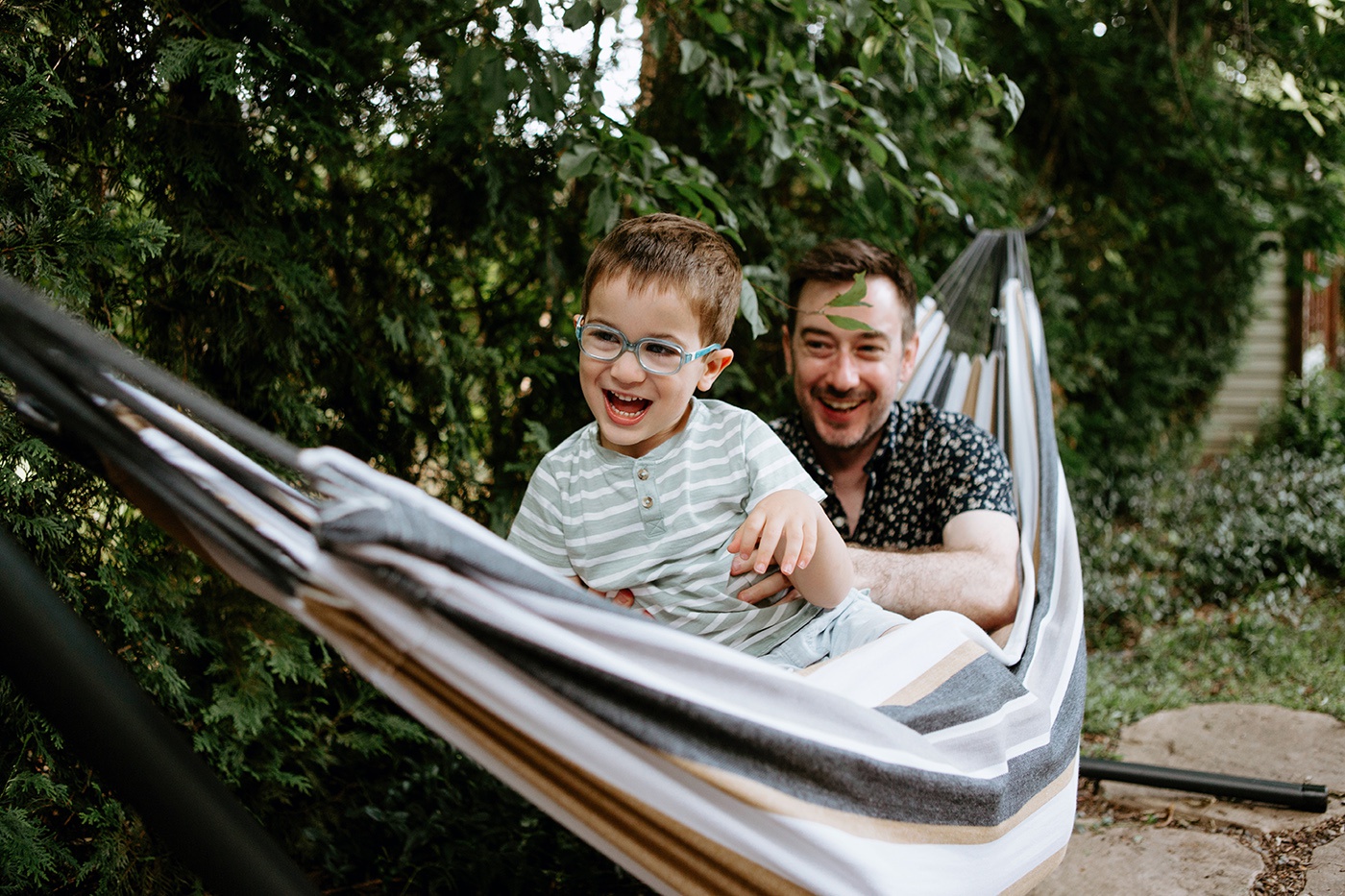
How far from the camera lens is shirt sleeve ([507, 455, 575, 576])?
4.99 feet

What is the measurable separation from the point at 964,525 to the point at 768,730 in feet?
3.55

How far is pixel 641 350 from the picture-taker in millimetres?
1401

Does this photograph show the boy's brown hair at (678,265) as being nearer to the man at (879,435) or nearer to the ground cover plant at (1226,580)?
the man at (879,435)

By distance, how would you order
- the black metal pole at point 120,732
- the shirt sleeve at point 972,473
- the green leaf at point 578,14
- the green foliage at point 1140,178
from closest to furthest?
the black metal pole at point 120,732 → the green leaf at point 578,14 → the shirt sleeve at point 972,473 → the green foliage at point 1140,178

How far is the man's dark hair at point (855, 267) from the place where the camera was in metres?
2.13

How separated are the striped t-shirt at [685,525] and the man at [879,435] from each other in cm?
52

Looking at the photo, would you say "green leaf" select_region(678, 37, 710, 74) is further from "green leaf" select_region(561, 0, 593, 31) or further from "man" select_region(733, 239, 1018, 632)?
"man" select_region(733, 239, 1018, 632)

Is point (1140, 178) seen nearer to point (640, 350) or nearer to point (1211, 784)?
point (1211, 784)

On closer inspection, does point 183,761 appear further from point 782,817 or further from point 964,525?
point 964,525

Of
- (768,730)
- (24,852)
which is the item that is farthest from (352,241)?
(768,730)

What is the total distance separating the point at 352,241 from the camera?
6.75 ft

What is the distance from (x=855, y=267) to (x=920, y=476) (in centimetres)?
49

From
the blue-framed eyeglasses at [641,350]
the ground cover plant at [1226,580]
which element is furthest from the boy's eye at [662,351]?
the ground cover plant at [1226,580]

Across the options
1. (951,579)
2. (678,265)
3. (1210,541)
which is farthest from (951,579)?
(1210,541)
